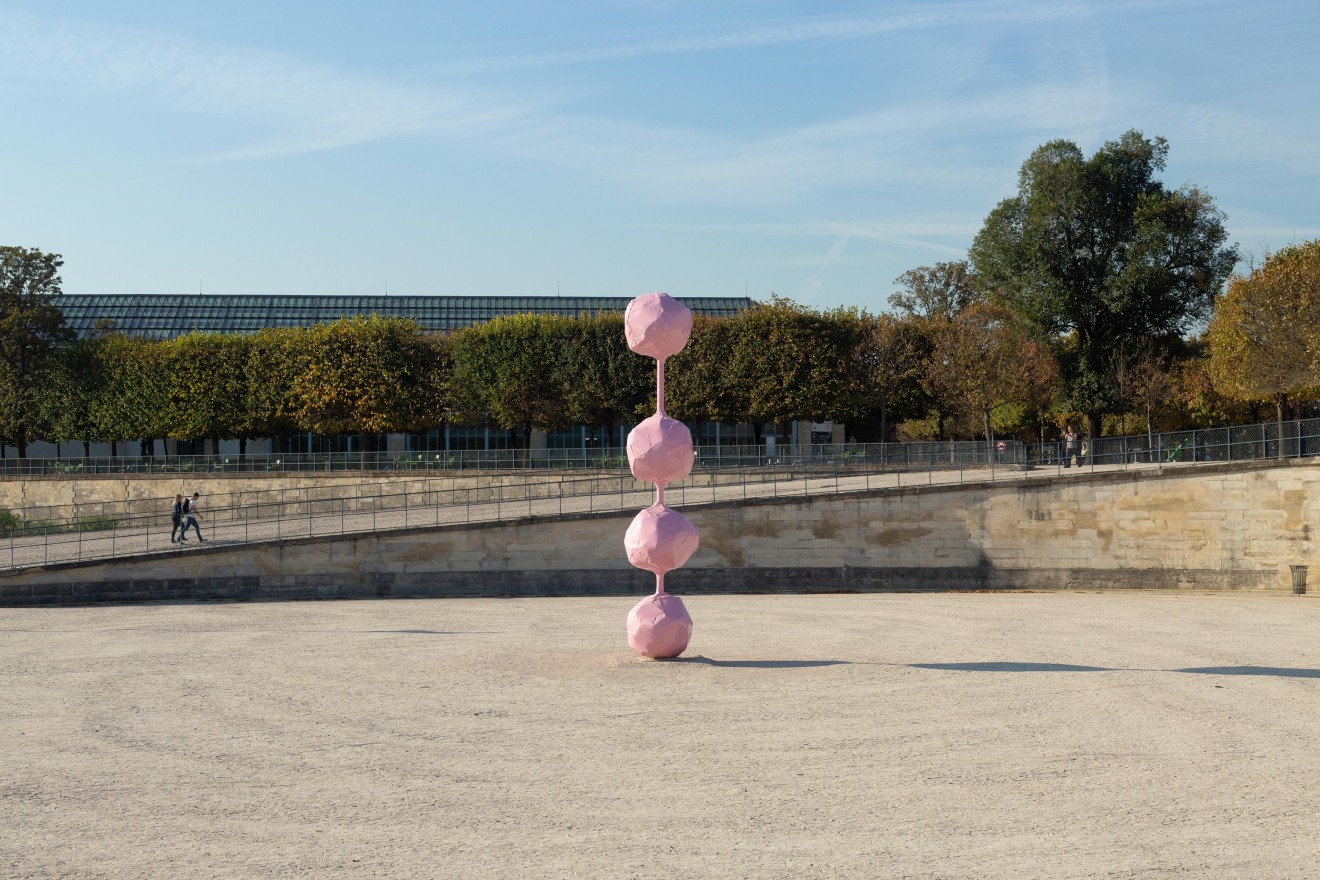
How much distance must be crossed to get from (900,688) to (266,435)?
47394 mm

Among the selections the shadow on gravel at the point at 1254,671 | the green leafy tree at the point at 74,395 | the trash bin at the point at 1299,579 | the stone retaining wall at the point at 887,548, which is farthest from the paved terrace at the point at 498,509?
the green leafy tree at the point at 74,395

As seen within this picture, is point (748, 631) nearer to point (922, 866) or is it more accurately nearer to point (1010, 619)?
point (1010, 619)

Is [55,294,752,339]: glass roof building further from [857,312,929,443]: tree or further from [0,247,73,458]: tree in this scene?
[857,312,929,443]: tree

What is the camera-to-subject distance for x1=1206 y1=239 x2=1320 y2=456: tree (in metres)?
39.3

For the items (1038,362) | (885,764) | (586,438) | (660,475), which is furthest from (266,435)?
(885,764)

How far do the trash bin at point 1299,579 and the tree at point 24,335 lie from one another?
52.4 metres

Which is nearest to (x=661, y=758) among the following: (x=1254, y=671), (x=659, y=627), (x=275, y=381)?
(x=659, y=627)

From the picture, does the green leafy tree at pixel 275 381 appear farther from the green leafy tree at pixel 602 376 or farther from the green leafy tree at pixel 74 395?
the green leafy tree at pixel 602 376

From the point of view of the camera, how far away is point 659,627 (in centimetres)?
1705

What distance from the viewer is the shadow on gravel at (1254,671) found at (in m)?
16.7

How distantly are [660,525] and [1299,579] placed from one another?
23399 mm

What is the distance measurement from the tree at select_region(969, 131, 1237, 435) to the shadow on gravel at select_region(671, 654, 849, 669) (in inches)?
1381

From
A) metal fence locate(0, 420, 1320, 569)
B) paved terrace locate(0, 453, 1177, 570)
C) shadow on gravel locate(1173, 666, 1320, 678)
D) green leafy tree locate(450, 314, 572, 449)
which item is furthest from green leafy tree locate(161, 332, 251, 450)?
→ shadow on gravel locate(1173, 666, 1320, 678)

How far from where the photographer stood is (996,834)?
9.09 m
